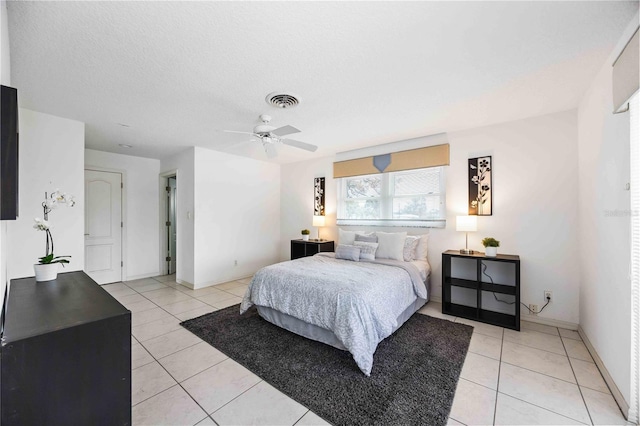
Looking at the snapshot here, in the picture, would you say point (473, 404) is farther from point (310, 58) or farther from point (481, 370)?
point (310, 58)

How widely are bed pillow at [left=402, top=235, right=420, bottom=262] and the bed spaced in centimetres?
21

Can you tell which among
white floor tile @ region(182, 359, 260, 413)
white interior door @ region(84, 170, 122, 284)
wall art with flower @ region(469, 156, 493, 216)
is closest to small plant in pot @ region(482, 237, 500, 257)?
wall art with flower @ region(469, 156, 493, 216)

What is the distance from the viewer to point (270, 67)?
80.0 inches

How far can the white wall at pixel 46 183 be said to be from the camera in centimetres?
A: 278

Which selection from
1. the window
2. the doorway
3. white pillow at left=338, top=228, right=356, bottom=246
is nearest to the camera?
the window

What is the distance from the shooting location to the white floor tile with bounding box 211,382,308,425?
1642 mm

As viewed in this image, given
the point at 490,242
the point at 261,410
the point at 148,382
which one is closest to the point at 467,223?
the point at 490,242

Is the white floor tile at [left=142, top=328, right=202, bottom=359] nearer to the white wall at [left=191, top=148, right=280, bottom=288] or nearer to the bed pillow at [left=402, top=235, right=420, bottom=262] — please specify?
the white wall at [left=191, top=148, right=280, bottom=288]

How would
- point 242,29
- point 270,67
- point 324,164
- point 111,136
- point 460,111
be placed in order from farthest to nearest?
point 324,164 < point 111,136 < point 460,111 < point 270,67 < point 242,29

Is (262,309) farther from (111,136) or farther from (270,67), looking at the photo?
(111,136)

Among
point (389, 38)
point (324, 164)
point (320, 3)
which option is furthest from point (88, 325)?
point (324, 164)

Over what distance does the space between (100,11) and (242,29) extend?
80 cm

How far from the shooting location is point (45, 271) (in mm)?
1835

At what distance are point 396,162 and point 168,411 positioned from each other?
3.98 metres
